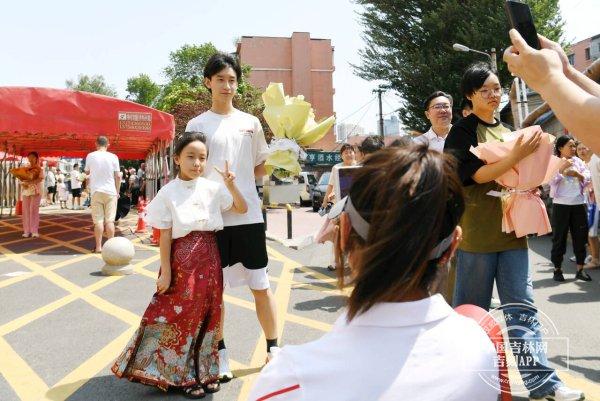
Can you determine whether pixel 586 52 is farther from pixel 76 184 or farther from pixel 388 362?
pixel 388 362

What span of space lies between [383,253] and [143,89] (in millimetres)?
60669

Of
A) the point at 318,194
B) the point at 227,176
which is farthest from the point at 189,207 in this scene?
the point at 318,194

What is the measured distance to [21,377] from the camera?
3426mm

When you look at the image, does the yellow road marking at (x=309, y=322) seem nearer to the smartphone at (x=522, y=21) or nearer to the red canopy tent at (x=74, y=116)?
the smartphone at (x=522, y=21)

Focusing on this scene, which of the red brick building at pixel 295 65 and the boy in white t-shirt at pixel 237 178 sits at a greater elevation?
the red brick building at pixel 295 65

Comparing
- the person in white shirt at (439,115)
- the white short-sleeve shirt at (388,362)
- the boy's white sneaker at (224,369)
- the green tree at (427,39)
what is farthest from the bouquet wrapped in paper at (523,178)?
the green tree at (427,39)

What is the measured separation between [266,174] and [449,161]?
2.58 meters

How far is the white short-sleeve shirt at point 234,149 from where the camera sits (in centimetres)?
327

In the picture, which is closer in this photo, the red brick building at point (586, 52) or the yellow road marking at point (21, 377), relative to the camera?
the yellow road marking at point (21, 377)

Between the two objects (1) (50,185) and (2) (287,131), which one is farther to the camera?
(1) (50,185)

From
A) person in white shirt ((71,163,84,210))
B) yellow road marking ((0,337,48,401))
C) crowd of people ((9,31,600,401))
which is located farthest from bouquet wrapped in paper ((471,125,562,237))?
person in white shirt ((71,163,84,210))

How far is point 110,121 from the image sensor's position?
9.97 m

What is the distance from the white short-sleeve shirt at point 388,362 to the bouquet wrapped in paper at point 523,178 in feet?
5.64

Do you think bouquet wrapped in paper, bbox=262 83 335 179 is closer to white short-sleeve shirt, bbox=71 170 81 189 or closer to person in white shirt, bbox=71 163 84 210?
person in white shirt, bbox=71 163 84 210
